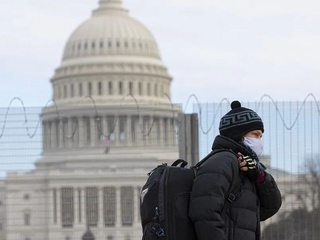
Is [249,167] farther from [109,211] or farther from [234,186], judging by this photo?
[109,211]

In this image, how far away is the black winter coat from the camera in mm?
5102

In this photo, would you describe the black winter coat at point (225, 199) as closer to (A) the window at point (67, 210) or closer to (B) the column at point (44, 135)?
(B) the column at point (44, 135)

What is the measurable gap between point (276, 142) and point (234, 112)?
6599 millimetres

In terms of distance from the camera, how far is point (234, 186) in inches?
207

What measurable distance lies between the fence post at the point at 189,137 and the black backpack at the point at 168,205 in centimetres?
658

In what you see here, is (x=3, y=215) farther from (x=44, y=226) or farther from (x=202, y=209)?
(x=202, y=209)

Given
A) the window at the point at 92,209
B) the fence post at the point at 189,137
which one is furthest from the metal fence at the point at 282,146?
the window at the point at 92,209

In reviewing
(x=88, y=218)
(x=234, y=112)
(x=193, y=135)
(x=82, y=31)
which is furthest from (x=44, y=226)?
(x=82, y=31)

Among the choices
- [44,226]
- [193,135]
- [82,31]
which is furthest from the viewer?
[82,31]

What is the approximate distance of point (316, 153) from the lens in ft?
39.2

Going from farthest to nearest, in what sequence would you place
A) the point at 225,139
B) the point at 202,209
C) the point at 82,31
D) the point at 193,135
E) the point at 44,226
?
1. the point at 82,31
2. the point at 44,226
3. the point at 193,135
4. the point at 225,139
5. the point at 202,209

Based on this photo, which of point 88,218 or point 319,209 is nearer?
point 319,209

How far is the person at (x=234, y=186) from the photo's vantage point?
5.11m

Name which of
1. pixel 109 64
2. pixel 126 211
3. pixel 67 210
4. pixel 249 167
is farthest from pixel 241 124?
pixel 109 64
